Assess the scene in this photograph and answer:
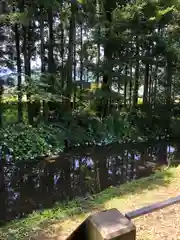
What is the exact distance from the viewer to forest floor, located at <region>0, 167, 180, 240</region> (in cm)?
291

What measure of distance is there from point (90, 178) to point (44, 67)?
4.57m

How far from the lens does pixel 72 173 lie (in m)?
6.39

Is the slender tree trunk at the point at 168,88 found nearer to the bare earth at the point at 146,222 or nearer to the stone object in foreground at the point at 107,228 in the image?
the bare earth at the point at 146,222

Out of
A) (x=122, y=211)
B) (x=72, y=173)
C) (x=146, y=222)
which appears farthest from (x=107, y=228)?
(x=72, y=173)

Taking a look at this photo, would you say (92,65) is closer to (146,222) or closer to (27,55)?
(27,55)

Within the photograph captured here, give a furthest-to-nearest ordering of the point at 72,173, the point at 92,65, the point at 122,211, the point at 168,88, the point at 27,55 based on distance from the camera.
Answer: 1. the point at 168,88
2. the point at 27,55
3. the point at 92,65
4. the point at 72,173
5. the point at 122,211

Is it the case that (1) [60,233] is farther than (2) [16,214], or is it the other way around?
(2) [16,214]

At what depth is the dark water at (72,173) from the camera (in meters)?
4.97

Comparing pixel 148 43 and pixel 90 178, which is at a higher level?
pixel 148 43

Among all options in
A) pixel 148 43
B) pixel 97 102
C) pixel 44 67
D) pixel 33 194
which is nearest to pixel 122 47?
pixel 148 43

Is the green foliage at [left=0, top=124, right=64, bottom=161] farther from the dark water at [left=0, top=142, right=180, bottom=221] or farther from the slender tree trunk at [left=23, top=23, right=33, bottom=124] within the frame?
the slender tree trunk at [left=23, top=23, right=33, bottom=124]

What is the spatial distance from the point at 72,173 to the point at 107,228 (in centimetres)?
503

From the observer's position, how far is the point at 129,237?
147 cm

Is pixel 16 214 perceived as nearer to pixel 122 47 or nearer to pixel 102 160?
pixel 102 160
